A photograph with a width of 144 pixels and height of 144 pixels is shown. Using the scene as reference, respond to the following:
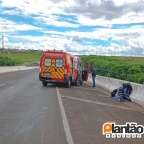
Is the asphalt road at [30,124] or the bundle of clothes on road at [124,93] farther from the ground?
the asphalt road at [30,124]

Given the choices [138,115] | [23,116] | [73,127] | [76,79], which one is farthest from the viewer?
[76,79]

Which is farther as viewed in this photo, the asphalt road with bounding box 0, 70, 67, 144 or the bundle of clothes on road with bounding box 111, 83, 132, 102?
the bundle of clothes on road with bounding box 111, 83, 132, 102

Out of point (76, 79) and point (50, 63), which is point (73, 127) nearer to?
point (50, 63)

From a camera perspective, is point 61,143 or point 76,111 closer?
point 61,143

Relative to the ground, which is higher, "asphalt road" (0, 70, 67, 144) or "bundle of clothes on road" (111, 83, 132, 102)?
"asphalt road" (0, 70, 67, 144)

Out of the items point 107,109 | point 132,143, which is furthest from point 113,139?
point 107,109

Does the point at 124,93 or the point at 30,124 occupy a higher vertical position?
the point at 30,124

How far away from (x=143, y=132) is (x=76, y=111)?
19.4 feet

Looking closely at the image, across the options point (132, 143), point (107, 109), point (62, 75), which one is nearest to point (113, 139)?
point (132, 143)

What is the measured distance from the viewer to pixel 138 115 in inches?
714

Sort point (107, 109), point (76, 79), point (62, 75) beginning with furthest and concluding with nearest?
point (76, 79) < point (62, 75) < point (107, 109)

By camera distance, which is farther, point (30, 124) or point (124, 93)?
point (124, 93)

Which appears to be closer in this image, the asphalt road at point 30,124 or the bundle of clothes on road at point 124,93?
the asphalt road at point 30,124

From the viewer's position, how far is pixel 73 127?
46.4 feet
